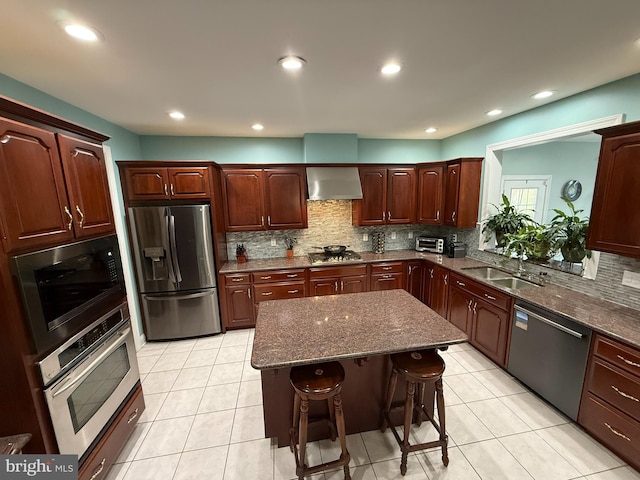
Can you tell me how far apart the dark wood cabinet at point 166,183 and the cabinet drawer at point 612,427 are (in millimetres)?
4038

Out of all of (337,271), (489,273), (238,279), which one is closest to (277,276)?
(238,279)

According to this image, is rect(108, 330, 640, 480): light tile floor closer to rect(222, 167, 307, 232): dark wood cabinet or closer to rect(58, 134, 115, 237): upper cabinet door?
rect(58, 134, 115, 237): upper cabinet door

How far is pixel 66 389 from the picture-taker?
1.34 meters

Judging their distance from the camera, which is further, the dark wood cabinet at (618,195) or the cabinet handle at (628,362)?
Answer: the dark wood cabinet at (618,195)

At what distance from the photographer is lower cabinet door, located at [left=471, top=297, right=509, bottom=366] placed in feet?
8.53

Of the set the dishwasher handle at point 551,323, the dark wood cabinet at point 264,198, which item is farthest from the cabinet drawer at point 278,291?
the dishwasher handle at point 551,323

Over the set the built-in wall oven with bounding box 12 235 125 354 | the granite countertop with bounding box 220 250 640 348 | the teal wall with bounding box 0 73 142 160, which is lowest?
the granite countertop with bounding box 220 250 640 348

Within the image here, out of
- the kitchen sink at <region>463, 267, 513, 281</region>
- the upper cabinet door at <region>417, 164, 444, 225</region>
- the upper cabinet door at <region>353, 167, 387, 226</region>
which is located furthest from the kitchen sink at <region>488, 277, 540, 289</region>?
the upper cabinet door at <region>353, 167, 387, 226</region>

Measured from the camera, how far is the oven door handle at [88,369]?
4.30 feet

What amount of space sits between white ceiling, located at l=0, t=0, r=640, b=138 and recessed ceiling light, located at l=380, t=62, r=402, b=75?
0.05 metres

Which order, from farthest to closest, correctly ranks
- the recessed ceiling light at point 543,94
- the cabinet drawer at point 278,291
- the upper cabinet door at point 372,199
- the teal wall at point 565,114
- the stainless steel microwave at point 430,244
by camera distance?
the stainless steel microwave at point 430,244 < the upper cabinet door at point 372,199 < the cabinet drawer at point 278,291 < the recessed ceiling light at point 543,94 < the teal wall at point 565,114

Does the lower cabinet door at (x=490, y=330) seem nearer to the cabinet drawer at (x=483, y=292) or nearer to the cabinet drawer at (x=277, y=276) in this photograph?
the cabinet drawer at (x=483, y=292)

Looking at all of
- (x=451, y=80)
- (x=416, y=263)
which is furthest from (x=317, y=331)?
(x=416, y=263)

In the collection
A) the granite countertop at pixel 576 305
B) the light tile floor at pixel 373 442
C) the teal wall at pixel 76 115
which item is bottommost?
the light tile floor at pixel 373 442
